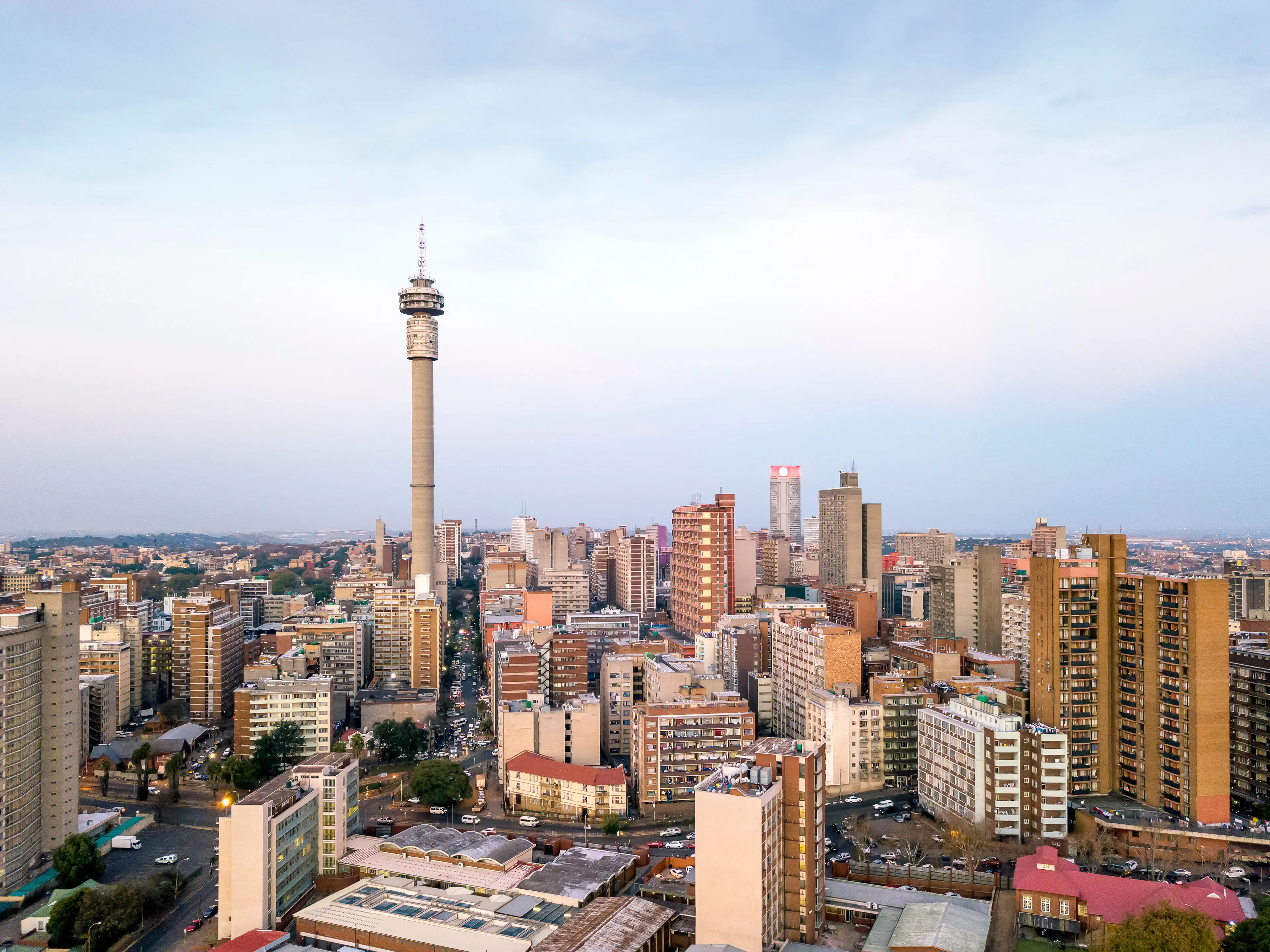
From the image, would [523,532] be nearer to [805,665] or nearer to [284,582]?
[284,582]

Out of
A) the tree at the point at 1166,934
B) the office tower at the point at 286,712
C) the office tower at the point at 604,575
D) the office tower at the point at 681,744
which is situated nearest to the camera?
the tree at the point at 1166,934

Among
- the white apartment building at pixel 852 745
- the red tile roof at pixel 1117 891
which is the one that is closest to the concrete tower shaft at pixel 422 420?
the white apartment building at pixel 852 745

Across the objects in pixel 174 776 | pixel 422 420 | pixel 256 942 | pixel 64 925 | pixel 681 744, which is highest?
pixel 422 420

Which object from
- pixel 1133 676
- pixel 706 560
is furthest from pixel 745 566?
pixel 1133 676

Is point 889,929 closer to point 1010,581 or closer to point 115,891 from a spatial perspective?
point 115,891

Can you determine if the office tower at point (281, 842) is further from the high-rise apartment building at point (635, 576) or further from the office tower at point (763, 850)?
the high-rise apartment building at point (635, 576)

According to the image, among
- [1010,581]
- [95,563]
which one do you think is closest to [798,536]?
[1010,581]
